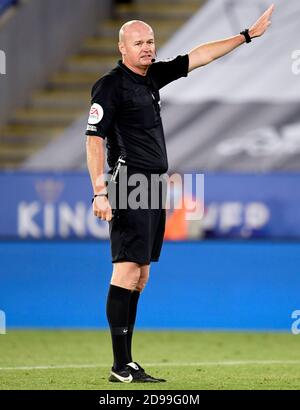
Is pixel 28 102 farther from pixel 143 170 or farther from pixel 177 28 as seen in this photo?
pixel 143 170

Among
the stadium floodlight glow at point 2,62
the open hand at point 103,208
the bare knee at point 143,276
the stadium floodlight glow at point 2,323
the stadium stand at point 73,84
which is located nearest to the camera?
the open hand at point 103,208

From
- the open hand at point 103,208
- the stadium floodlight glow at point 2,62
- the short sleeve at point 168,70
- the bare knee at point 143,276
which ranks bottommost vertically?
the bare knee at point 143,276

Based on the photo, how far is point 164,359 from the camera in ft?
24.0

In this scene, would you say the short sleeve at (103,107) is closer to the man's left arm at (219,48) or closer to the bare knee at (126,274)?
the man's left arm at (219,48)

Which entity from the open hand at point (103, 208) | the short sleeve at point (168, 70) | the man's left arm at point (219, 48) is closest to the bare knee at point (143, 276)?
the open hand at point (103, 208)

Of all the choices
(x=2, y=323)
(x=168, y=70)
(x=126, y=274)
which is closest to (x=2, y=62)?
(x=2, y=323)

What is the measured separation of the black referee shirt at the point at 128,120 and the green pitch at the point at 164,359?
1126mm

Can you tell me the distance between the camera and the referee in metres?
5.91

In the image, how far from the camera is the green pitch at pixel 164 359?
5.97m

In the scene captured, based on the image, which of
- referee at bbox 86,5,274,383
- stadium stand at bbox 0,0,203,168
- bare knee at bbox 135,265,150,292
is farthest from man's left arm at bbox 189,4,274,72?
stadium stand at bbox 0,0,203,168

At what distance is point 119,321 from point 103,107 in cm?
108

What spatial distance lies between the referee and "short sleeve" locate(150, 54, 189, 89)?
0.36 ft

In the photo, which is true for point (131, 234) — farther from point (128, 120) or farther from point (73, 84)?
point (73, 84)

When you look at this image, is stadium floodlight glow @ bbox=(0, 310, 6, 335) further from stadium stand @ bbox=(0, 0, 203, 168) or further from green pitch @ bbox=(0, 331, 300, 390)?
stadium stand @ bbox=(0, 0, 203, 168)
